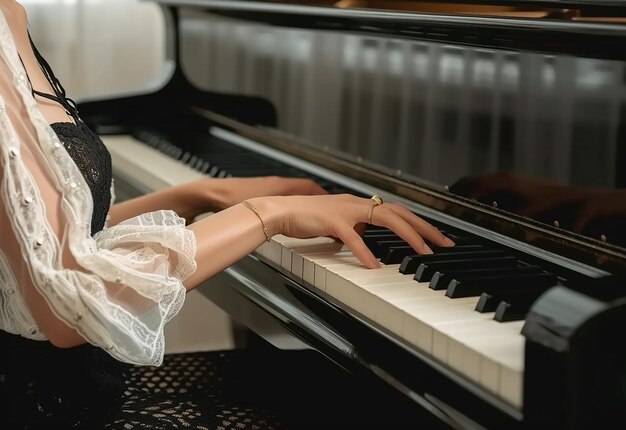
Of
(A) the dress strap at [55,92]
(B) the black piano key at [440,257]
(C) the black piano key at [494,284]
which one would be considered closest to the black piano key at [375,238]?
(B) the black piano key at [440,257]

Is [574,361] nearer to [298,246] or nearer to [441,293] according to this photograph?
[441,293]

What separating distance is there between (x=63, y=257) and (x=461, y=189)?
0.65 metres

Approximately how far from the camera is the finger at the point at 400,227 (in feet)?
4.60

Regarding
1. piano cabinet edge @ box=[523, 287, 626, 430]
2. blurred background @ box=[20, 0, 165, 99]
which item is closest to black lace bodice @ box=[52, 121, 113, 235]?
piano cabinet edge @ box=[523, 287, 626, 430]

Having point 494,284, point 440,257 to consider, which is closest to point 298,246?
point 440,257

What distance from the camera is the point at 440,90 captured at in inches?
67.3

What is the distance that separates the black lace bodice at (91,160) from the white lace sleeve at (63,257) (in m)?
0.14

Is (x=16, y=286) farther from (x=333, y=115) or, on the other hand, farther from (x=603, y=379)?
(x=333, y=115)

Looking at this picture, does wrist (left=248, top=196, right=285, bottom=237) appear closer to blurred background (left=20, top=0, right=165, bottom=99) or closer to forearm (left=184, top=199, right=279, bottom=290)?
forearm (left=184, top=199, right=279, bottom=290)

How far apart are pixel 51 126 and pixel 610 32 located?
80 centimetres

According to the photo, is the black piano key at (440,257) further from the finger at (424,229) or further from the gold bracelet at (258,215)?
the gold bracelet at (258,215)

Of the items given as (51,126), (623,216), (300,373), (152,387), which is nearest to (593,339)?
(623,216)

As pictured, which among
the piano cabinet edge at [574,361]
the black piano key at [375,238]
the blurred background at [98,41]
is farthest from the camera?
the blurred background at [98,41]

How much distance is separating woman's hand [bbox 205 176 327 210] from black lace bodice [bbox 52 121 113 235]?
10.1 inches
